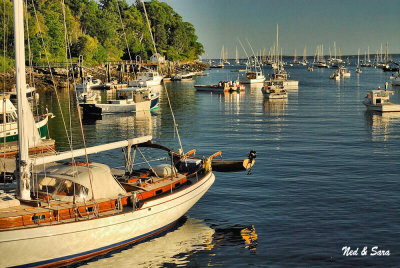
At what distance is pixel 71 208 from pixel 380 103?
2420 inches

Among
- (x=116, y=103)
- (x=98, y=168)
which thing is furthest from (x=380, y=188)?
(x=116, y=103)

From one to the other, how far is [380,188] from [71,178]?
1975 centimetres

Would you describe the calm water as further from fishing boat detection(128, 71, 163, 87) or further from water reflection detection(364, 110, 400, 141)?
fishing boat detection(128, 71, 163, 87)

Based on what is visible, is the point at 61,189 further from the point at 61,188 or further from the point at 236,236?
the point at 236,236

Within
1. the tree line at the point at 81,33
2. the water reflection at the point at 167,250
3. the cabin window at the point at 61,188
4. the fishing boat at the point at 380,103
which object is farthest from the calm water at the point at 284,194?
the tree line at the point at 81,33

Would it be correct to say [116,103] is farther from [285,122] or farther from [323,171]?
[323,171]

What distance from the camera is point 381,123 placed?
60.4 metres

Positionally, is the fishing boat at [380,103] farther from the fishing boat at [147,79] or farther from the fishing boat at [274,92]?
the fishing boat at [147,79]

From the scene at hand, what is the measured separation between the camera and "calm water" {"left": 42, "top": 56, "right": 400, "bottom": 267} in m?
21.0

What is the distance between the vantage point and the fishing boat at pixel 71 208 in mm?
17547

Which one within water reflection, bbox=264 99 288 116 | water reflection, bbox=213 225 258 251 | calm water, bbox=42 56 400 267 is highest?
water reflection, bbox=264 99 288 116

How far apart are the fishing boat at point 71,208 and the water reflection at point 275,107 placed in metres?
50.7

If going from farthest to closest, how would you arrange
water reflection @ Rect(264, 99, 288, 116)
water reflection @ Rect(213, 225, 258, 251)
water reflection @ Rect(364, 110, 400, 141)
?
1. water reflection @ Rect(264, 99, 288, 116)
2. water reflection @ Rect(364, 110, 400, 141)
3. water reflection @ Rect(213, 225, 258, 251)

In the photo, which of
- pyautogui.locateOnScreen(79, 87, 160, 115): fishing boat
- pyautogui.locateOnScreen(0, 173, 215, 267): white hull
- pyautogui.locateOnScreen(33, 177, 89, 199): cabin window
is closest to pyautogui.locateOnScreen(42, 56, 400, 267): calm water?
pyautogui.locateOnScreen(0, 173, 215, 267): white hull
